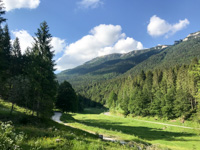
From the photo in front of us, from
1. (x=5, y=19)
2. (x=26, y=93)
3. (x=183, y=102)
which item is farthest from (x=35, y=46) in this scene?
(x=183, y=102)

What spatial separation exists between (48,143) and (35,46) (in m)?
20.9

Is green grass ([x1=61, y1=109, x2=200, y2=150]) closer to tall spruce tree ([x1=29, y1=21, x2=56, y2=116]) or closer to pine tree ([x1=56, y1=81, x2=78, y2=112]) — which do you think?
tall spruce tree ([x1=29, y1=21, x2=56, y2=116])

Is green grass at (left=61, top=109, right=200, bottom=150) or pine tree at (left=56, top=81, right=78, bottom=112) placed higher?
pine tree at (left=56, top=81, right=78, bottom=112)

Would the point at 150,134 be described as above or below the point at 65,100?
below

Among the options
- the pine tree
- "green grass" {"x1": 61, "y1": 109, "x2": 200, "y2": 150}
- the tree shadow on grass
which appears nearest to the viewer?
"green grass" {"x1": 61, "y1": 109, "x2": 200, "y2": 150}

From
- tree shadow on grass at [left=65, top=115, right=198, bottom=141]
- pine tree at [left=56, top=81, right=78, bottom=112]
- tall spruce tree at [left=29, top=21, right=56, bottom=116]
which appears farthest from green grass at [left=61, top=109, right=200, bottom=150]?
pine tree at [left=56, top=81, right=78, bottom=112]

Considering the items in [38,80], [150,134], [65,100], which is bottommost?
[150,134]

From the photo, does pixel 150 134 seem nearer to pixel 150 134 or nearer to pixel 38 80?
pixel 150 134

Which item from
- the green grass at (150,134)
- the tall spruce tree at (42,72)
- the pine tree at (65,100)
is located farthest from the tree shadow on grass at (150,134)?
the pine tree at (65,100)

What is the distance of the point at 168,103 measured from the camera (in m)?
53.7

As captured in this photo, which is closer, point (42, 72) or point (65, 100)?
point (42, 72)

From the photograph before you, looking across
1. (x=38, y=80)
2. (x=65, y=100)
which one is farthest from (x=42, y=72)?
(x=65, y=100)

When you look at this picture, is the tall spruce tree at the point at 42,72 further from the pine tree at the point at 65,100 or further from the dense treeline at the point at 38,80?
the pine tree at the point at 65,100

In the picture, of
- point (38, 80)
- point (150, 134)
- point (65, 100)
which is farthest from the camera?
point (65, 100)
